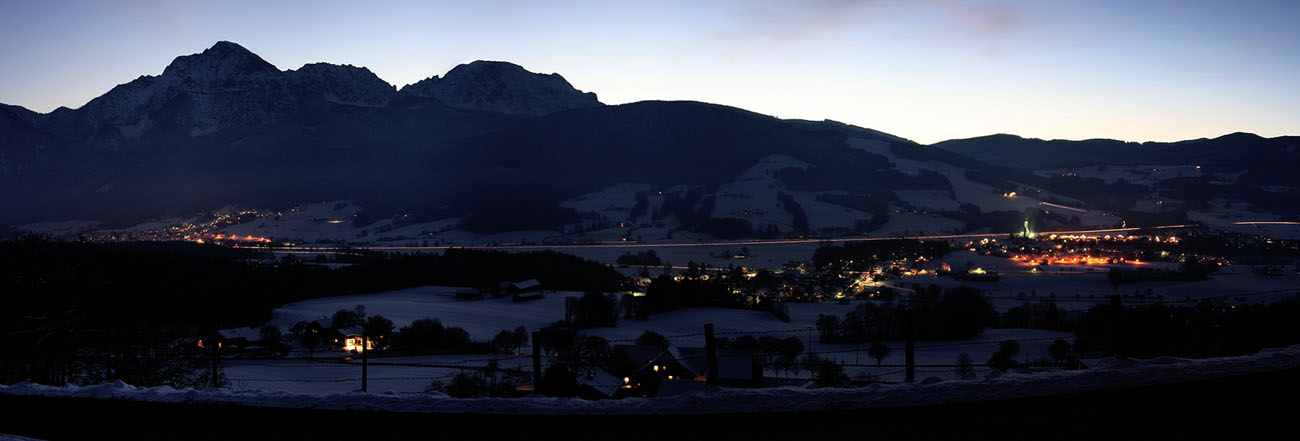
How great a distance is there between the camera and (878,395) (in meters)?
8.67

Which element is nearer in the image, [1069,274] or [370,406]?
[370,406]

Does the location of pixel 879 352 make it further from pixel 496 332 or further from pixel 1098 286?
pixel 1098 286

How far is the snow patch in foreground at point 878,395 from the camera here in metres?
8.63

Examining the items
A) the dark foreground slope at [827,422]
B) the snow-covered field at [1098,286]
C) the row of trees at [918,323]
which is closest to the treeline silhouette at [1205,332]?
the row of trees at [918,323]

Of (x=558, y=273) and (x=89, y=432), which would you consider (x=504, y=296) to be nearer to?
(x=558, y=273)

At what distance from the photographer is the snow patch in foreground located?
340 inches

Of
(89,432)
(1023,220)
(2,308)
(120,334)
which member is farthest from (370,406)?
(1023,220)

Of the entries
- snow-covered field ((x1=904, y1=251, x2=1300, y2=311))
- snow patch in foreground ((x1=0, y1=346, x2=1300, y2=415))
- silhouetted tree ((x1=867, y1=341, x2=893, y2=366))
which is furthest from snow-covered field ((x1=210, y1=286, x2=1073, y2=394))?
snow-covered field ((x1=904, y1=251, x2=1300, y2=311))

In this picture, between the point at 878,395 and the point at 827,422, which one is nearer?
the point at 827,422

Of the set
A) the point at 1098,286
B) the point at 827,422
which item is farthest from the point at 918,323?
the point at 827,422

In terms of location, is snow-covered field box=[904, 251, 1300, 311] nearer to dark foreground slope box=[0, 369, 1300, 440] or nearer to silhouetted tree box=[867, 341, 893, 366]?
silhouetted tree box=[867, 341, 893, 366]

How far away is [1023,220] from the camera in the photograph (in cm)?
18225

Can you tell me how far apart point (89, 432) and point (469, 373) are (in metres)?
28.2

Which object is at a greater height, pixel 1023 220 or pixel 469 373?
pixel 1023 220
